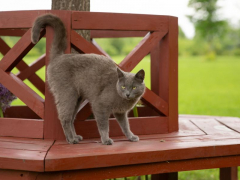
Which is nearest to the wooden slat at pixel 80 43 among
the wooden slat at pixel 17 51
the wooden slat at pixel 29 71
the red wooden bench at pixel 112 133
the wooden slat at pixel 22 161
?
the red wooden bench at pixel 112 133

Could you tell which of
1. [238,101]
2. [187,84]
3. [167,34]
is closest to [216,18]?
[187,84]

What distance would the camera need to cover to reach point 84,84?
96.5 inches

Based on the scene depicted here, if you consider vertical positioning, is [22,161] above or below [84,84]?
below

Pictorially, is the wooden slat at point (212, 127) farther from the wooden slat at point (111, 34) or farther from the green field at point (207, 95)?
the green field at point (207, 95)

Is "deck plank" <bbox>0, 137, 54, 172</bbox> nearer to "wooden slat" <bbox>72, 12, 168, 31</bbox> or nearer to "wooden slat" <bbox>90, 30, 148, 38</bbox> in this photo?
"wooden slat" <bbox>72, 12, 168, 31</bbox>

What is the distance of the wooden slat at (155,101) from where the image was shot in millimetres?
2715

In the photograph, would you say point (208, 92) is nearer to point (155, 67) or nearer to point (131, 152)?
point (155, 67)

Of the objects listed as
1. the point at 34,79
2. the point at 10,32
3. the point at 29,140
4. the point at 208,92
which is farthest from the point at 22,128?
the point at 208,92

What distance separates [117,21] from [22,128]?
42.5 inches

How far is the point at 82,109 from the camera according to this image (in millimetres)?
2635

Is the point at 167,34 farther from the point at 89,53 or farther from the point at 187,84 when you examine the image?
the point at 187,84

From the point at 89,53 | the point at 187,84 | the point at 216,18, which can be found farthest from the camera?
the point at 216,18

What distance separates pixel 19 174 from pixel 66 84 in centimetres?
72

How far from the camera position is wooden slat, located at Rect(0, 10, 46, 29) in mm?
2496
